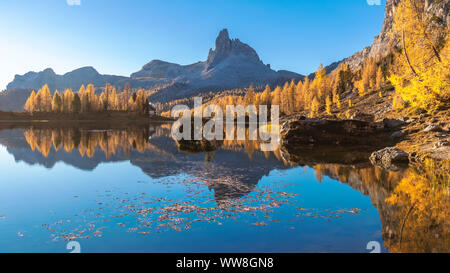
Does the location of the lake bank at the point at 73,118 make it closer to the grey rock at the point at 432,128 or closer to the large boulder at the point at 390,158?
the large boulder at the point at 390,158

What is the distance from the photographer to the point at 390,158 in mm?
20375

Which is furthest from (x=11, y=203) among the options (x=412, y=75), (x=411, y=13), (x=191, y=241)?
(x=411, y=13)

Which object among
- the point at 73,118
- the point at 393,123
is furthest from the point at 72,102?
the point at 393,123

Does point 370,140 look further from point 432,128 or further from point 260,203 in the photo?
point 260,203

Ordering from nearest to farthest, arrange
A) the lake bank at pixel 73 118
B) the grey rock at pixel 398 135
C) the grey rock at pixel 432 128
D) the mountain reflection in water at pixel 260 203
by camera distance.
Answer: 1. the mountain reflection in water at pixel 260 203
2. the grey rock at pixel 432 128
3. the grey rock at pixel 398 135
4. the lake bank at pixel 73 118

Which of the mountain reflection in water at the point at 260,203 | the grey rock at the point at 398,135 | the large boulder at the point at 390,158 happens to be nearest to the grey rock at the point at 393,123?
the grey rock at the point at 398,135

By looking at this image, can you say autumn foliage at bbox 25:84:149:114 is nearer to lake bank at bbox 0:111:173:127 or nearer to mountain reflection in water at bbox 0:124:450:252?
lake bank at bbox 0:111:173:127

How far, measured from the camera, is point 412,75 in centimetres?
2430

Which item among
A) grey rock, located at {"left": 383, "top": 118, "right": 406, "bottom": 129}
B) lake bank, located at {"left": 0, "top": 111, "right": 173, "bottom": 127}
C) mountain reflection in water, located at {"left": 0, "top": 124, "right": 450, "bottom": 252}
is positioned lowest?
mountain reflection in water, located at {"left": 0, "top": 124, "right": 450, "bottom": 252}

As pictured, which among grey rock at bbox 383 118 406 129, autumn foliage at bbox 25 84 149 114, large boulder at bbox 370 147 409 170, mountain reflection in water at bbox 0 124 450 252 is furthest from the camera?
autumn foliage at bbox 25 84 149 114

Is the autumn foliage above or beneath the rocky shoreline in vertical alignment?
above

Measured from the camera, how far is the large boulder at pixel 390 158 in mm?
19453

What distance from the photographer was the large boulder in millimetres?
19453

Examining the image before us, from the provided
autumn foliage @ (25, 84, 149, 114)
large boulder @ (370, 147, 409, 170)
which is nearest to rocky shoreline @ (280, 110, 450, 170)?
large boulder @ (370, 147, 409, 170)
